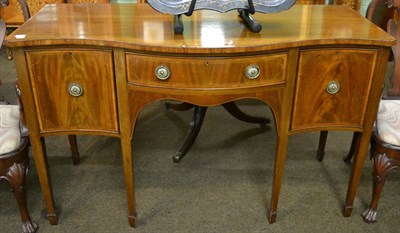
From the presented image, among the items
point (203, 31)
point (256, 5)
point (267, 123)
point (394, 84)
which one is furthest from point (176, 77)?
point (267, 123)

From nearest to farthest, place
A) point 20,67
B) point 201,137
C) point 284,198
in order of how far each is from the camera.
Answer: point 20,67
point 284,198
point 201,137

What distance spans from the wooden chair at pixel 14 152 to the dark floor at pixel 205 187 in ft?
0.85

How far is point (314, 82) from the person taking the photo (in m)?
1.42

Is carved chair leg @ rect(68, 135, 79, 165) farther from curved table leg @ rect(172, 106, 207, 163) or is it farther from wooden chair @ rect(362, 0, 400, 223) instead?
wooden chair @ rect(362, 0, 400, 223)

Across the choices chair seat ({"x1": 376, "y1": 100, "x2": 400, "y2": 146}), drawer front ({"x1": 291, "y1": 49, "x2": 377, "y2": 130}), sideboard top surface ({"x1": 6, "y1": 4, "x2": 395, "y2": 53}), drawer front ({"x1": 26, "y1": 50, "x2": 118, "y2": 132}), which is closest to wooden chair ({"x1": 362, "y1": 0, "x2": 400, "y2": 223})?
chair seat ({"x1": 376, "y1": 100, "x2": 400, "y2": 146})

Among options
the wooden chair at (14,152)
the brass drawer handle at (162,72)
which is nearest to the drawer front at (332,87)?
the brass drawer handle at (162,72)

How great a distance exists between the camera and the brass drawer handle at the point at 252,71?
4.39 feet

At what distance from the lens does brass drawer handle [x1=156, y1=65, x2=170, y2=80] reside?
1329 mm

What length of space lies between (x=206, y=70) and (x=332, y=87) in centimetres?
46

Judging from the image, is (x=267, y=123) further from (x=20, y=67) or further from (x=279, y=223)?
(x=20, y=67)

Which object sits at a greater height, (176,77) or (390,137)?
(176,77)

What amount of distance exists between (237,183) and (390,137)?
72cm

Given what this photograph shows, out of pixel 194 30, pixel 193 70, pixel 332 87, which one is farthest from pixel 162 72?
pixel 332 87

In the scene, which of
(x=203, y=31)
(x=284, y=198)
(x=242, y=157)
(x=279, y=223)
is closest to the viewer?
(x=203, y=31)
